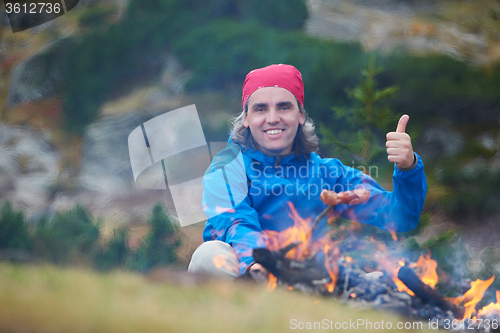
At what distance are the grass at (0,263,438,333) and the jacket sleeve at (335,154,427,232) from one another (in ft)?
2.25

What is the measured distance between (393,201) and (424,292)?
45 centimetres

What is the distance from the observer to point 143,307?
4.46 ft

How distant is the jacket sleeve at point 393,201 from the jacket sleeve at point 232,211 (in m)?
0.54

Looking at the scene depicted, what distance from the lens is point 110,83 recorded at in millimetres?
3707

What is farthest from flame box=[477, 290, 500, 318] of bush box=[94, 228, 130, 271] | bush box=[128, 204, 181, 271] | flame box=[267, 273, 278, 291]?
bush box=[94, 228, 130, 271]

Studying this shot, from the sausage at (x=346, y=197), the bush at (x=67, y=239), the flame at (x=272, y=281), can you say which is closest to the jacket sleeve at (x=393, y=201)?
the sausage at (x=346, y=197)

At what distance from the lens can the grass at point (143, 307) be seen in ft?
4.28

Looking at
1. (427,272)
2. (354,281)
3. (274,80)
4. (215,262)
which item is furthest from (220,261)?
(427,272)

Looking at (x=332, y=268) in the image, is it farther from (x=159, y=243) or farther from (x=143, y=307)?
(x=159, y=243)

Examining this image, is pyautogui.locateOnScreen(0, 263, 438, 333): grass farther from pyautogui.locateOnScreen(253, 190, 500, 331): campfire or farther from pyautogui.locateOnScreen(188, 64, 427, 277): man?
pyautogui.locateOnScreen(188, 64, 427, 277): man

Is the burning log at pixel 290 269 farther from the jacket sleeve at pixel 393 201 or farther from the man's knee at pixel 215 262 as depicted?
the jacket sleeve at pixel 393 201

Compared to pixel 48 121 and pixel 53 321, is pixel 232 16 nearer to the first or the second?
pixel 48 121

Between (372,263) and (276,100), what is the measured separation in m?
1.12

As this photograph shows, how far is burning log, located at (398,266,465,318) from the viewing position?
196 cm
